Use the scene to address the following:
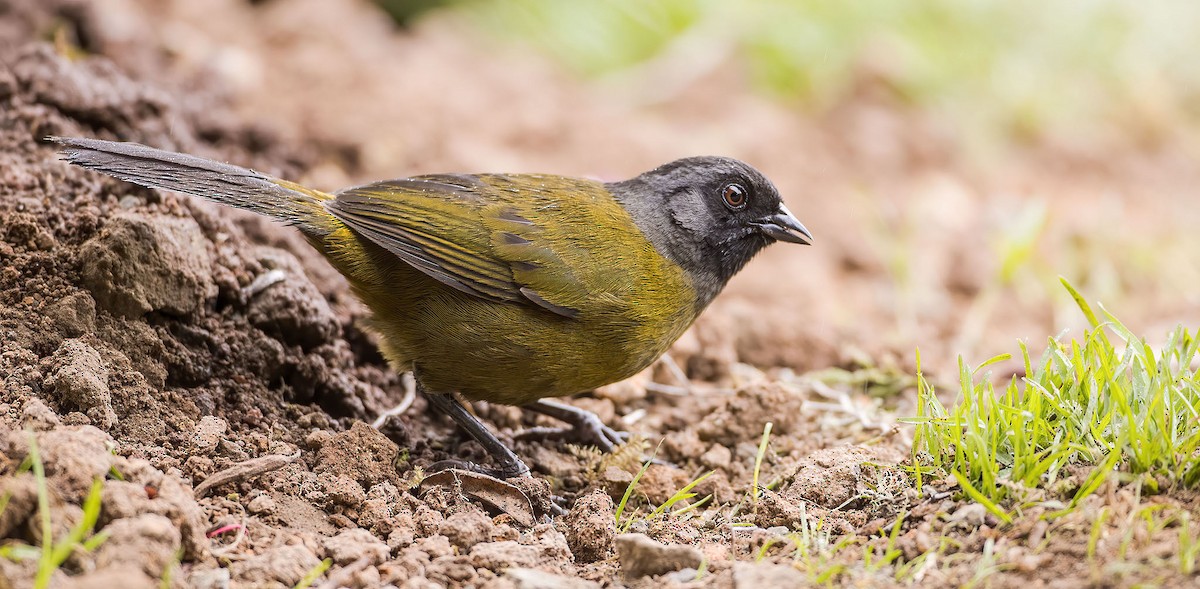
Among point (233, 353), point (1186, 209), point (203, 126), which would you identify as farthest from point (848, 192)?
point (233, 353)

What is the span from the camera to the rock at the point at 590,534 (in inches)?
135

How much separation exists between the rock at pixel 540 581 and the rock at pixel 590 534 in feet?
1.03

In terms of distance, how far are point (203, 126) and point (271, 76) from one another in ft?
6.17

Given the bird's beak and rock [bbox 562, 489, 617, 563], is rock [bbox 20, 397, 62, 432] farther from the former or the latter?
the bird's beak

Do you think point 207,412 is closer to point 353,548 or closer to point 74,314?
point 74,314

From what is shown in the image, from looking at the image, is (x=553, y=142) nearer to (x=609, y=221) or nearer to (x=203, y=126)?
(x=203, y=126)

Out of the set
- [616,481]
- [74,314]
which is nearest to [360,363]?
[74,314]

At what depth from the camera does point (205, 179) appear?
3869 millimetres

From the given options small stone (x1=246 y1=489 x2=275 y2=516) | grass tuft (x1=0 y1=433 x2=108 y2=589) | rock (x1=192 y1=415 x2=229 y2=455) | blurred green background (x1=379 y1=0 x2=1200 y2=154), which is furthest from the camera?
blurred green background (x1=379 y1=0 x2=1200 y2=154)

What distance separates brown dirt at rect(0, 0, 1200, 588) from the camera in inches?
116

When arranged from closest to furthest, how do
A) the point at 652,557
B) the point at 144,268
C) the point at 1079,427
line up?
the point at 652,557, the point at 1079,427, the point at 144,268

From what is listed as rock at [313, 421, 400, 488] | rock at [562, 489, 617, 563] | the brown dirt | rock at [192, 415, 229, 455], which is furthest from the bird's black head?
rock at [192, 415, 229, 455]

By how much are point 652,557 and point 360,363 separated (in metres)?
2.10

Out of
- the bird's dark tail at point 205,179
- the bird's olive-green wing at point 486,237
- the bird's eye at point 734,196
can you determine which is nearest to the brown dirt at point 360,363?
the bird's dark tail at point 205,179
